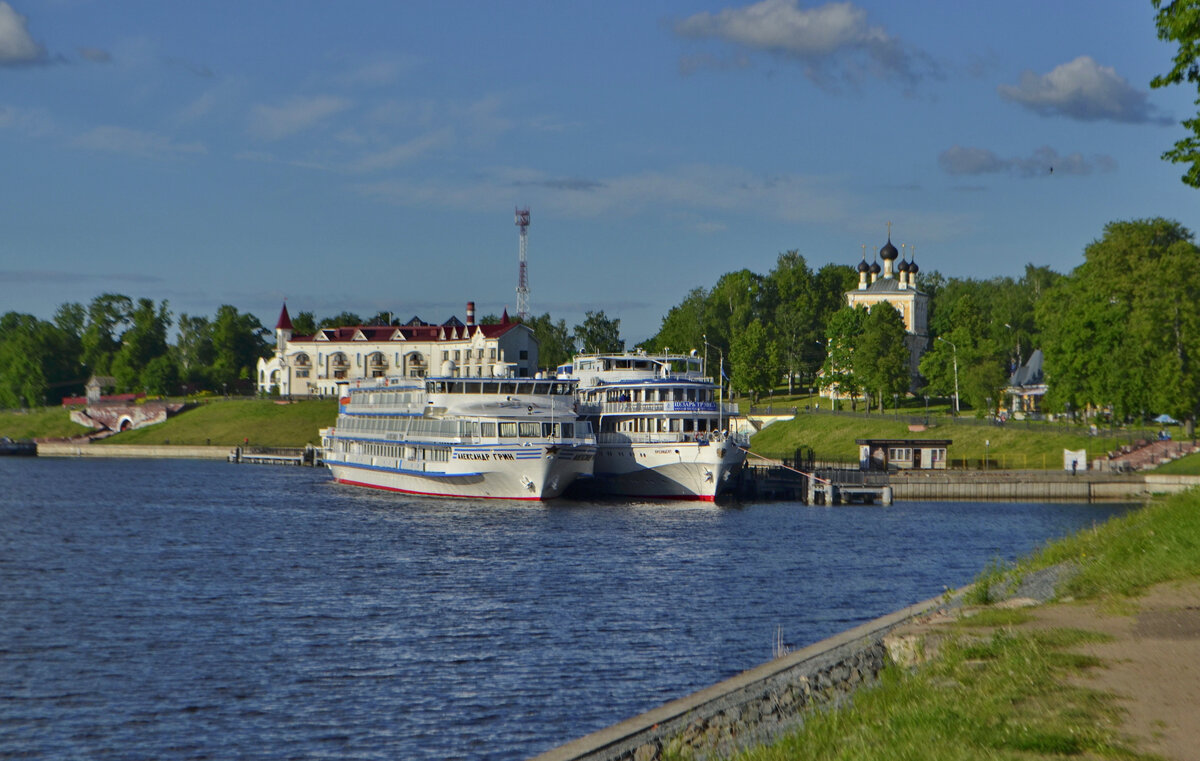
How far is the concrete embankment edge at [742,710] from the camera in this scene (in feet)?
56.7

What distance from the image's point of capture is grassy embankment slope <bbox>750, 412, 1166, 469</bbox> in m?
95.2

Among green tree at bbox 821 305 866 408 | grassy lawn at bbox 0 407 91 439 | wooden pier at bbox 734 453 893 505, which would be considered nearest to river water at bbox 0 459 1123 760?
wooden pier at bbox 734 453 893 505

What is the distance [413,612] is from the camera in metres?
38.5

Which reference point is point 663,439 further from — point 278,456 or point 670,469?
point 278,456

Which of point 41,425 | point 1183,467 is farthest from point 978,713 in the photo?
point 41,425

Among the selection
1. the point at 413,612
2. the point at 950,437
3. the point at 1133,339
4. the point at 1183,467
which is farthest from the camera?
the point at 950,437

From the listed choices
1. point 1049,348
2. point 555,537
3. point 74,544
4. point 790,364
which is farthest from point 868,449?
point 790,364

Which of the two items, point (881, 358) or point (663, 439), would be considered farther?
point (881, 358)

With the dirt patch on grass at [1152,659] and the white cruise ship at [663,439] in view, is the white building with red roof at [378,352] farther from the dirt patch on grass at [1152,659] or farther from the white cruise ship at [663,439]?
the dirt patch on grass at [1152,659]

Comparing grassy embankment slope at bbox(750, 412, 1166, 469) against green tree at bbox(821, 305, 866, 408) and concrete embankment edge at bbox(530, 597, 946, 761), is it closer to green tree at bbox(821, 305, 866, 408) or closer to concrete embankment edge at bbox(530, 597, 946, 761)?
green tree at bbox(821, 305, 866, 408)

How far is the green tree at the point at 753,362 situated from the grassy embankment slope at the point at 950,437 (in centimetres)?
1845

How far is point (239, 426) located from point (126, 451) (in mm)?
14195

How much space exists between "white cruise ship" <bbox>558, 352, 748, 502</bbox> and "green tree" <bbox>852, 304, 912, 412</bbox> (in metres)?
46.1

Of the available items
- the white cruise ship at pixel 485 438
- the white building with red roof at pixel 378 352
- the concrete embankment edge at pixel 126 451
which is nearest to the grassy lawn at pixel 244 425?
the concrete embankment edge at pixel 126 451
